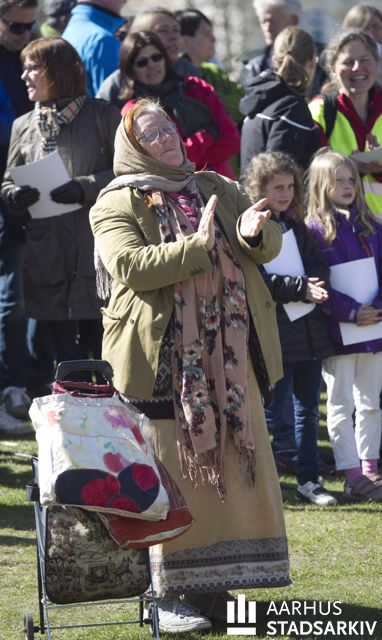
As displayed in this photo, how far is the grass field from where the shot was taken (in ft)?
16.9

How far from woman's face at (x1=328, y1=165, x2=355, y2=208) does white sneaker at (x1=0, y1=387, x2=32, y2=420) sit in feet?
9.01

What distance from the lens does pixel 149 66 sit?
789 cm

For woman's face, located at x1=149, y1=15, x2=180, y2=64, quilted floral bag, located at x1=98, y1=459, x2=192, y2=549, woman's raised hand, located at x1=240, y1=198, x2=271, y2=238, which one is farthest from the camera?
woman's face, located at x1=149, y1=15, x2=180, y2=64

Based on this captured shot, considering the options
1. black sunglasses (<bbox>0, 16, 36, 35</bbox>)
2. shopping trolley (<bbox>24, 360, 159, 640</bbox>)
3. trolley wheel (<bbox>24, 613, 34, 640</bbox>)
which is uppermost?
black sunglasses (<bbox>0, 16, 36, 35</bbox>)

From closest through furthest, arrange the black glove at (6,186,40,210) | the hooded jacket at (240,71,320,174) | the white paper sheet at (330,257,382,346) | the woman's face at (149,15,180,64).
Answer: the white paper sheet at (330,257,382,346) → the black glove at (6,186,40,210) → the hooded jacket at (240,71,320,174) → the woman's face at (149,15,180,64)

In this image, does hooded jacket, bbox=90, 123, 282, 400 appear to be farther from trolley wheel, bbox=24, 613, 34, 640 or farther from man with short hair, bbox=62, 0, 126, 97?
man with short hair, bbox=62, 0, 126, 97

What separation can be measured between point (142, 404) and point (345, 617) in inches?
48.7

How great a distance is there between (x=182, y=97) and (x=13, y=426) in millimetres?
2464

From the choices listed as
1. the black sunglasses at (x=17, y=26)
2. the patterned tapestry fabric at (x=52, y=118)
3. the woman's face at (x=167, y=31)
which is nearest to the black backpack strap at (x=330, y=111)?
the woman's face at (x=167, y=31)

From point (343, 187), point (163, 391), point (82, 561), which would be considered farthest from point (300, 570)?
point (343, 187)

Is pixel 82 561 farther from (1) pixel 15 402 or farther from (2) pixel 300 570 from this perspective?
(1) pixel 15 402

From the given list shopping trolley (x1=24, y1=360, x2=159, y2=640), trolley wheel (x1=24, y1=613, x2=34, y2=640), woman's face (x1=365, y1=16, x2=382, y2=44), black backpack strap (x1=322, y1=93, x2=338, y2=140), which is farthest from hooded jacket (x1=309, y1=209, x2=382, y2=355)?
woman's face (x1=365, y1=16, x2=382, y2=44)

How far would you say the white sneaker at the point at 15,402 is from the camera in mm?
8570

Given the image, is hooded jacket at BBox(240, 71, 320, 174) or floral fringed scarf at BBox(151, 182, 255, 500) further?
hooded jacket at BBox(240, 71, 320, 174)
